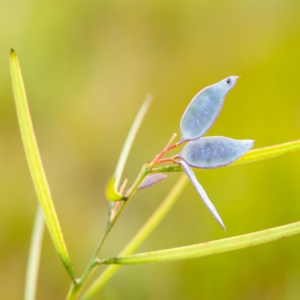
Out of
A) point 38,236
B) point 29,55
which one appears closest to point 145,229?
point 38,236

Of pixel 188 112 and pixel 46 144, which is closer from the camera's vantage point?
pixel 188 112

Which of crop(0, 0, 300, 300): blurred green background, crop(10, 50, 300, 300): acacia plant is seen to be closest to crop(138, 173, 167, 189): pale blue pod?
crop(10, 50, 300, 300): acacia plant

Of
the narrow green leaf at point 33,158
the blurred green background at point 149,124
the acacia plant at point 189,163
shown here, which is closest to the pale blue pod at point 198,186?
the acacia plant at point 189,163

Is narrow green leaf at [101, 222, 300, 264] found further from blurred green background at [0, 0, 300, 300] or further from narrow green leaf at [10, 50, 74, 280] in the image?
blurred green background at [0, 0, 300, 300]

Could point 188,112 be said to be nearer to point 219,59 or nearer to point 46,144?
point 46,144

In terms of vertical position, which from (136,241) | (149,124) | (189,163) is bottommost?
(149,124)

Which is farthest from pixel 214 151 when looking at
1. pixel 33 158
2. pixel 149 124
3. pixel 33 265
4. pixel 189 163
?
pixel 149 124

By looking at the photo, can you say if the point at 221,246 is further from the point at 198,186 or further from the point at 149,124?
the point at 149,124
